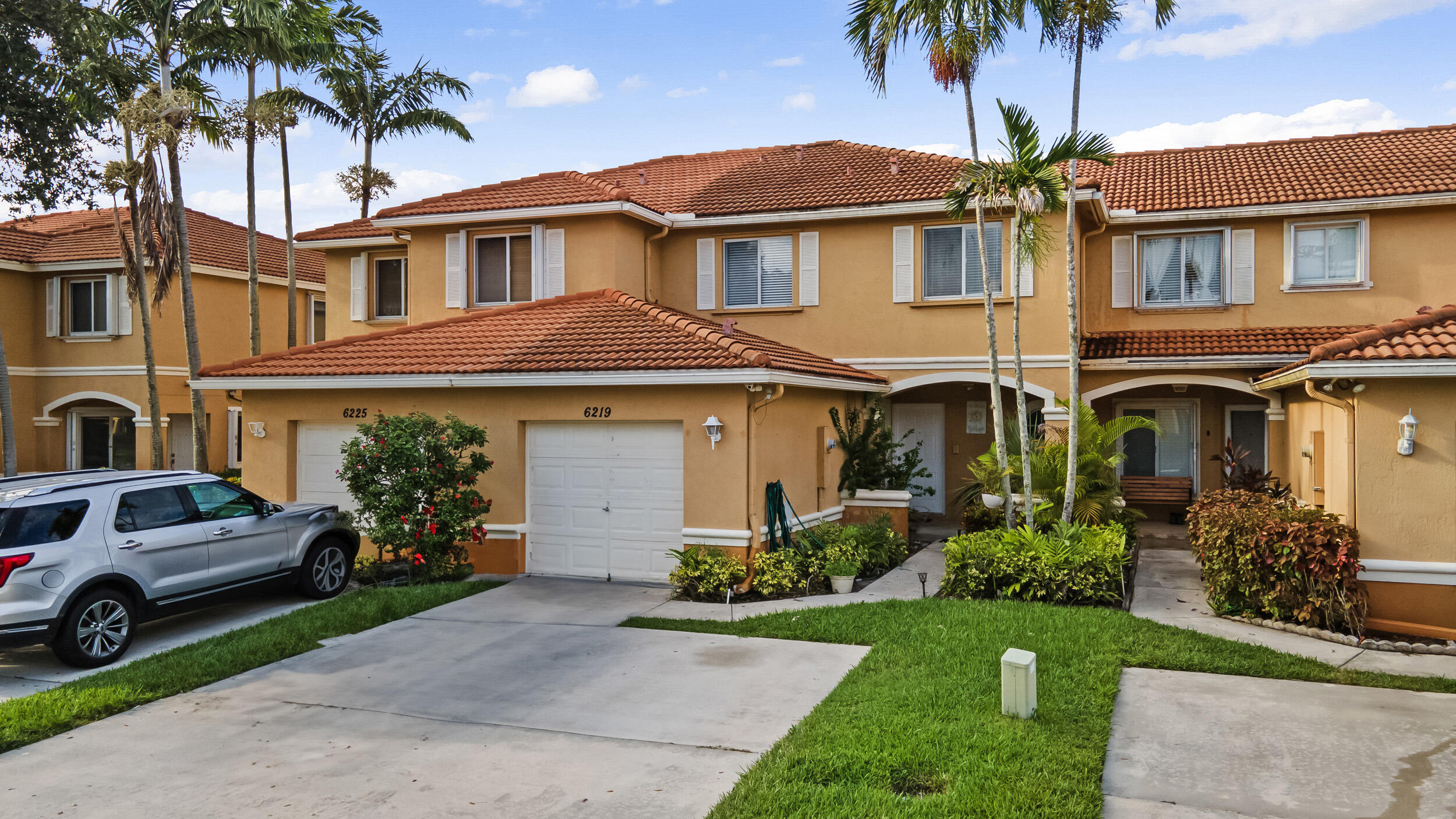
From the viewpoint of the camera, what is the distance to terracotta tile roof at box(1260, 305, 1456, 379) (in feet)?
31.7

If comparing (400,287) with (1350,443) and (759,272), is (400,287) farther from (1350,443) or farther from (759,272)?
(1350,443)

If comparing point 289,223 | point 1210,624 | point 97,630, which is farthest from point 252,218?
point 1210,624

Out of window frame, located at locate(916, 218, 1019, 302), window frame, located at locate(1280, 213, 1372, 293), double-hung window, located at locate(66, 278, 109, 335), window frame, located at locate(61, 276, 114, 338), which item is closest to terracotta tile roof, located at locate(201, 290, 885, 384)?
window frame, located at locate(916, 218, 1019, 302)

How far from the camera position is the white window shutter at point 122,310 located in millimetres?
22656

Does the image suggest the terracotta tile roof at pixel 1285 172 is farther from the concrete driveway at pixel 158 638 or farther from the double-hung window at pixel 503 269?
the concrete driveway at pixel 158 638

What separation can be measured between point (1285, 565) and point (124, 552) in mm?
11547

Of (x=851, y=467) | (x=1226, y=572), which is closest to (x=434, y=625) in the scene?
(x=851, y=467)

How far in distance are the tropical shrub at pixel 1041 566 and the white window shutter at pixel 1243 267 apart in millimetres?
6865

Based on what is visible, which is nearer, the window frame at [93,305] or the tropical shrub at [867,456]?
the tropical shrub at [867,456]

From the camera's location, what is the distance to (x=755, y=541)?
12000mm

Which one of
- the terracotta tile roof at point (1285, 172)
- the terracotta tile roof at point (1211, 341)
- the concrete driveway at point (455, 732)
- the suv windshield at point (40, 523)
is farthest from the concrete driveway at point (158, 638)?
the terracotta tile roof at point (1285, 172)

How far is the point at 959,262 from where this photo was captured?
16047 millimetres

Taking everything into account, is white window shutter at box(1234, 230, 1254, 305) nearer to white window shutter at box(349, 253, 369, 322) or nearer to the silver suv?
the silver suv

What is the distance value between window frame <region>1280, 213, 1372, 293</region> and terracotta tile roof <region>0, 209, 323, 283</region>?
73.6 ft
